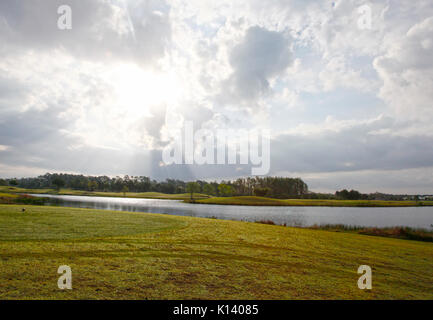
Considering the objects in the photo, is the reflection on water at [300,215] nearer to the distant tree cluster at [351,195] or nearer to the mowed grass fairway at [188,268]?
the mowed grass fairway at [188,268]

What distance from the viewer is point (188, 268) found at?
7488 mm

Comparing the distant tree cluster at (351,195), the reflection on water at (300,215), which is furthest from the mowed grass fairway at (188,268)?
the distant tree cluster at (351,195)

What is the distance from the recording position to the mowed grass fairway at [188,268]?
18.7 feet

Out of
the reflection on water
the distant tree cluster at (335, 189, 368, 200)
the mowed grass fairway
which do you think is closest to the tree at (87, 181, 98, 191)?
the reflection on water

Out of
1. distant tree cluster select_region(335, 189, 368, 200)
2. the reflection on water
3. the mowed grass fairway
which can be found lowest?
distant tree cluster select_region(335, 189, 368, 200)

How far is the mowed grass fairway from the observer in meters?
5.71

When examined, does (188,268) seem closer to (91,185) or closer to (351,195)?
(351,195)

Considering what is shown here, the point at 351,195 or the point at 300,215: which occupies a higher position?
the point at 300,215

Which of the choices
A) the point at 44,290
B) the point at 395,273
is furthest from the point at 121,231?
the point at 395,273

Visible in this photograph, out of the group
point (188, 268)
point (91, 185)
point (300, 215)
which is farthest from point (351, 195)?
point (91, 185)

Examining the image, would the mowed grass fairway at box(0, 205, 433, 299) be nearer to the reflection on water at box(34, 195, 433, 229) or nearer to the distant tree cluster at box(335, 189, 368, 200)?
the reflection on water at box(34, 195, 433, 229)

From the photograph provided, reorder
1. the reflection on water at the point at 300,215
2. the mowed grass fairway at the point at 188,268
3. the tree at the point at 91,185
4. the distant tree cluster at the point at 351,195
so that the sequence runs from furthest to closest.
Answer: the tree at the point at 91,185, the distant tree cluster at the point at 351,195, the reflection on water at the point at 300,215, the mowed grass fairway at the point at 188,268

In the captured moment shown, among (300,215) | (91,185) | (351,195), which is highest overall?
(300,215)
